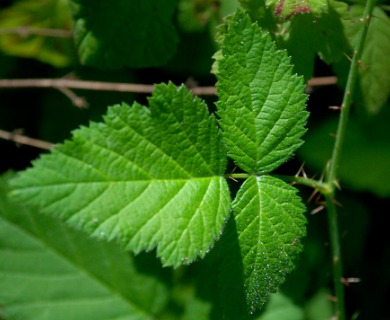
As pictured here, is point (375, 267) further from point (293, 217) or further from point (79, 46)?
point (79, 46)

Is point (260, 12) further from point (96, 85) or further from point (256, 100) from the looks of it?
point (96, 85)

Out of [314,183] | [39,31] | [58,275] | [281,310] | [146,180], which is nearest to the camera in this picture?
[146,180]

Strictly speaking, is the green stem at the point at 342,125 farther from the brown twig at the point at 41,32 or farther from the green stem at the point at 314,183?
the brown twig at the point at 41,32

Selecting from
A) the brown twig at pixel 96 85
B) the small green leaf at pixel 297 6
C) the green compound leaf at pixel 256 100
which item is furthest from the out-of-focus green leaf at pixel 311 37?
the brown twig at pixel 96 85

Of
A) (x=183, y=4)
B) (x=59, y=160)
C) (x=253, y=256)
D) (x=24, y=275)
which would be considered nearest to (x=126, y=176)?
(x=59, y=160)

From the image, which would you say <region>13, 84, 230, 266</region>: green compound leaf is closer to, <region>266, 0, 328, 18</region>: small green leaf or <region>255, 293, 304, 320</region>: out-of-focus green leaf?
<region>266, 0, 328, 18</region>: small green leaf

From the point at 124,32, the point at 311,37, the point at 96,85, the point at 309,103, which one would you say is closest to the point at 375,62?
the point at 311,37

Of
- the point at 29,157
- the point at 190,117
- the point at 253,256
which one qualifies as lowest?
the point at 29,157
